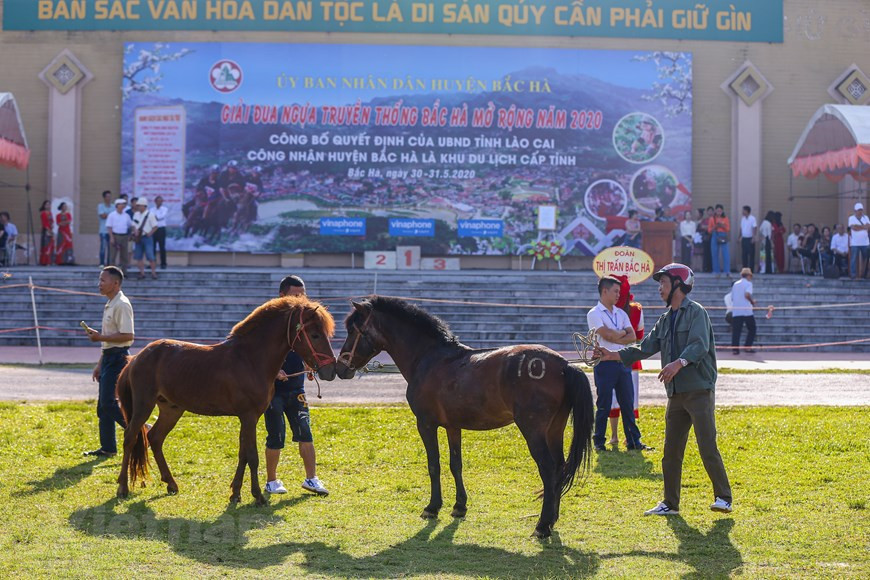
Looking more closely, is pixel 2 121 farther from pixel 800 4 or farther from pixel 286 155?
pixel 800 4

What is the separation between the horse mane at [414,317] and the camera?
9.24 meters

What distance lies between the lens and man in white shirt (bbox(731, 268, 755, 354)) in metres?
21.6

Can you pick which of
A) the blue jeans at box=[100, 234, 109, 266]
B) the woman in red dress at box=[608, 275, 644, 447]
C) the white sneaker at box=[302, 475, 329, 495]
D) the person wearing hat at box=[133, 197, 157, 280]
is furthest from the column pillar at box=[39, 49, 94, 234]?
the white sneaker at box=[302, 475, 329, 495]

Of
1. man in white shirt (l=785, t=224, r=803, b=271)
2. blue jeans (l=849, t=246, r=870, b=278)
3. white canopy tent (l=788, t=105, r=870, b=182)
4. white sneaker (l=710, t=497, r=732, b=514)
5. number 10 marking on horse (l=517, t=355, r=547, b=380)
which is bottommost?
white sneaker (l=710, t=497, r=732, b=514)

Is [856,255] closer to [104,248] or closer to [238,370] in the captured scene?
[104,248]

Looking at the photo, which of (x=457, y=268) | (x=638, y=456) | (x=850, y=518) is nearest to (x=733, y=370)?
(x=638, y=456)

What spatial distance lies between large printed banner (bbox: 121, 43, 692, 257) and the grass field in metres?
18.6

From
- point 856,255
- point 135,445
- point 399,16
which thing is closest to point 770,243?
point 856,255

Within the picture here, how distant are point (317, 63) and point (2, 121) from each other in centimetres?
889

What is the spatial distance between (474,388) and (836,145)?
21813 mm

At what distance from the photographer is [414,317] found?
366 inches

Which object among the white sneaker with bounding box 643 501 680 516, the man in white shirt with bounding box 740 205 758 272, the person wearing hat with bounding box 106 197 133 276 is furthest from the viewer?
the man in white shirt with bounding box 740 205 758 272

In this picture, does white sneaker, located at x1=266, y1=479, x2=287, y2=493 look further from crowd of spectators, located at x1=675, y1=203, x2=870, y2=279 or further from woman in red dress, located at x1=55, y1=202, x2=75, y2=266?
woman in red dress, located at x1=55, y1=202, x2=75, y2=266

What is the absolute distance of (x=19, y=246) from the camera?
3155 centimetres
